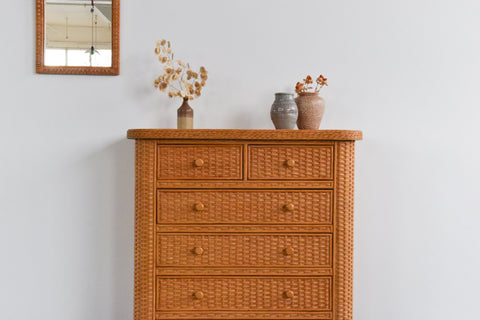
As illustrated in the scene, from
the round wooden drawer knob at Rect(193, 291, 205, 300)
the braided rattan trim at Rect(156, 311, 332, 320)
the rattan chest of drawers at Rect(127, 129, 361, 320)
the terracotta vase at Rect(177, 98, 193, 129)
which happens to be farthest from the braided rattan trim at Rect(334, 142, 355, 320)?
the terracotta vase at Rect(177, 98, 193, 129)

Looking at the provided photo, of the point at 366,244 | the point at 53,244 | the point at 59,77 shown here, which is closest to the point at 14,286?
the point at 53,244

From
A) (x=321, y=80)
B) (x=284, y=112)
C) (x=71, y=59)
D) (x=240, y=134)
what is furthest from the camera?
(x=71, y=59)

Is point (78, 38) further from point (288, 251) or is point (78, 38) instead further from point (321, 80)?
A: point (288, 251)

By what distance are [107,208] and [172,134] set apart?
2.31 ft

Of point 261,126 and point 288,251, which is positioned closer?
point 288,251

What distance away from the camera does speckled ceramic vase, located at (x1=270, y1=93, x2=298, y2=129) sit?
2.17 meters

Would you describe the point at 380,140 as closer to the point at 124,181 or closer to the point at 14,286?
the point at 124,181

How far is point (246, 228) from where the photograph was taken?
2059 mm

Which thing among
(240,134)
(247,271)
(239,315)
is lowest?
(239,315)

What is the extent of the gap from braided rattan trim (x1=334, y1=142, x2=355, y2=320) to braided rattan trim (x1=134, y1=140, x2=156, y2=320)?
87 centimetres

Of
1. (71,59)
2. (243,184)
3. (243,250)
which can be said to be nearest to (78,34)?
(71,59)

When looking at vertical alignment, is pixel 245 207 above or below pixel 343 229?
above

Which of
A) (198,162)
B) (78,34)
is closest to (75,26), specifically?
(78,34)

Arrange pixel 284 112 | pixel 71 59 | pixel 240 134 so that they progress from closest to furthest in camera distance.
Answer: pixel 240 134
pixel 284 112
pixel 71 59
